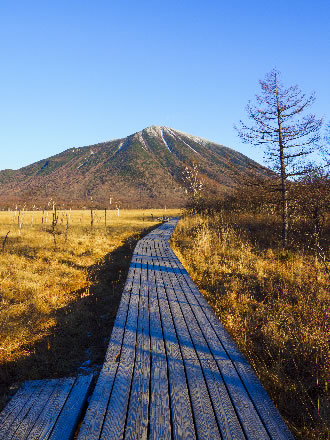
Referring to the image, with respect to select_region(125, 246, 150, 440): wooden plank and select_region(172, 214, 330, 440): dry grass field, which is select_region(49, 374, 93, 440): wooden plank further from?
select_region(172, 214, 330, 440): dry grass field

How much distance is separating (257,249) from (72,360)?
8.29 m

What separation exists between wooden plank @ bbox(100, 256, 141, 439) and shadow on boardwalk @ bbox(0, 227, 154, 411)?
0.71 m

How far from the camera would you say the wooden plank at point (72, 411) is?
2021 mm

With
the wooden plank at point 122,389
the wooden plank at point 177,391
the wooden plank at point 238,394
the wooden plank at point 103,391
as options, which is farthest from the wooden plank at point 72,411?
the wooden plank at point 238,394

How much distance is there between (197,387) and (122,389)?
2.31 feet

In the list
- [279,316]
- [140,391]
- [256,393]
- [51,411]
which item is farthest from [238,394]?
[279,316]

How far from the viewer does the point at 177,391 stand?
92.3 inches

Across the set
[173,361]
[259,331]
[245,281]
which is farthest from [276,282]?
[173,361]

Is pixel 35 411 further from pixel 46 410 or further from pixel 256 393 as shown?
pixel 256 393

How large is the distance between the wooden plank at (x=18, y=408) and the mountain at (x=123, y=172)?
7182cm

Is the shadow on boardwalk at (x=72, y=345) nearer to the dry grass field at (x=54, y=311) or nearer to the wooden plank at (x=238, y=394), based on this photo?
the dry grass field at (x=54, y=311)

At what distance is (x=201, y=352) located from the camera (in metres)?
3.02

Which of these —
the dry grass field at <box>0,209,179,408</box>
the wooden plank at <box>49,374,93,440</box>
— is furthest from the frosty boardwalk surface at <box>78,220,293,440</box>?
the dry grass field at <box>0,209,179,408</box>

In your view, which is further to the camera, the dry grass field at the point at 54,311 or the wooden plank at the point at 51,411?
the dry grass field at the point at 54,311
